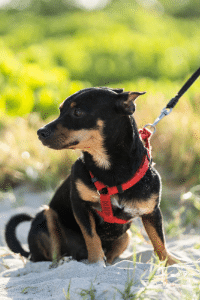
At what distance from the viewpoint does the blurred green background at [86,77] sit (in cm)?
481

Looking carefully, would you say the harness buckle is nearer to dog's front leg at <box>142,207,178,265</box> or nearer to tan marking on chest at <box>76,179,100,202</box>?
tan marking on chest at <box>76,179,100,202</box>

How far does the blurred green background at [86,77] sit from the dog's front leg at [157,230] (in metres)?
1.92

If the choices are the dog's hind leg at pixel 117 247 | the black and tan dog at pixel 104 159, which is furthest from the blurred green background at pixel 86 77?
the black and tan dog at pixel 104 159

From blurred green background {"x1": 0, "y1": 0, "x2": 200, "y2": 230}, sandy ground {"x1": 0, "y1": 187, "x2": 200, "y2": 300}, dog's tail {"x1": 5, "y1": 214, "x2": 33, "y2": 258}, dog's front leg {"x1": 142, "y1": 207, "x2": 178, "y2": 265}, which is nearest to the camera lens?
sandy ground {"x1": 0, "y1": 187, "x2": 200, "y2": 300}

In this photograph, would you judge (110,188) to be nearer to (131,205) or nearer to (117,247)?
(131,205)

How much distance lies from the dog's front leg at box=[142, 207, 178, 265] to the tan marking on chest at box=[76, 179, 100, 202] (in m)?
0.40

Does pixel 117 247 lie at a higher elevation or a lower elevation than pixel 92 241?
lower

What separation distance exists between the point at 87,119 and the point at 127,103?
0.29 m

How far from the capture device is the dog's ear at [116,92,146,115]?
7.43ft

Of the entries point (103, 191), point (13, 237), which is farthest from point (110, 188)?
point (13, 237)

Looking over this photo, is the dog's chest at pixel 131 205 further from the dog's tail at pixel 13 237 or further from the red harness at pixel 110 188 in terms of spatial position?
the dog's tail at pixel 13 237

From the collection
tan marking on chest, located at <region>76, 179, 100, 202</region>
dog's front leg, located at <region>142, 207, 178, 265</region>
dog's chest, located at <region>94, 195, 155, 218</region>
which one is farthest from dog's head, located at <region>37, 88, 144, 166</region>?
dog's front leg, located at <region>142, 207, 178, 265</region>

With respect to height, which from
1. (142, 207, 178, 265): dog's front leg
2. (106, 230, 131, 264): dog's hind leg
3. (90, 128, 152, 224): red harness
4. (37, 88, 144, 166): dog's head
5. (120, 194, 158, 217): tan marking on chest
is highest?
(37, 88, 144, 166): dog's head

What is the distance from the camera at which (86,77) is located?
35.6 feet
